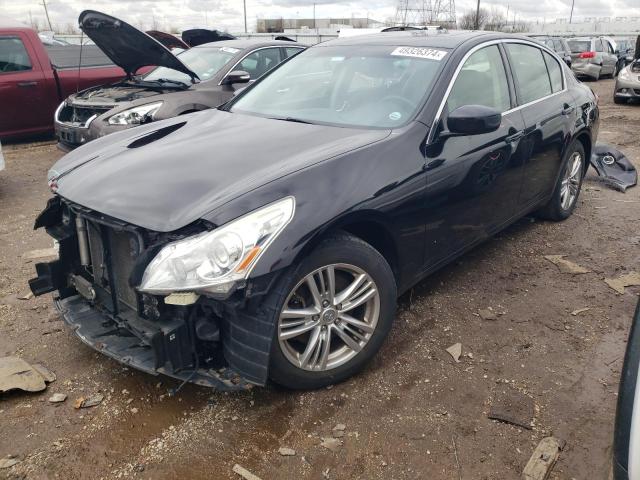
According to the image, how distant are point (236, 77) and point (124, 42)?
1.42 m

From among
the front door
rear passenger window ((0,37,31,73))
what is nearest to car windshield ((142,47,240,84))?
rear passenger window ((0,37,31,73))

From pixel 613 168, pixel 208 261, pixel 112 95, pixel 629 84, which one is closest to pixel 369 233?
pixel 208 261

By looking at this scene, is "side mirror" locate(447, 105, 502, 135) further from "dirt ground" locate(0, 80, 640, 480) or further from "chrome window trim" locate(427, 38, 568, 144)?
"dirt ground" locate(0, 80, 640, 480)

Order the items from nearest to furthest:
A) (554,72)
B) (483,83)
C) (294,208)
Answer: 1. (294,208)
2. (483,83)
3. (554,72)

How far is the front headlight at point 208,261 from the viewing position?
7.02 ft

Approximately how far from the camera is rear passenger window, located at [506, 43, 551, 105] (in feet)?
13.1

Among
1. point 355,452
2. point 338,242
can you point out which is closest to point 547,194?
point 338,242

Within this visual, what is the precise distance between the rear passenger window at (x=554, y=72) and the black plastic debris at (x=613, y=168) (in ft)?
7.11

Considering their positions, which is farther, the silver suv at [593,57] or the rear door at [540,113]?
the silver suv at [593,57]

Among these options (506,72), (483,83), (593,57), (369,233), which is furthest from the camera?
(593,57)

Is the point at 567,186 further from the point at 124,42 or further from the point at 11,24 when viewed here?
the point at 11,24

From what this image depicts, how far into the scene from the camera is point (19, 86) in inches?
319

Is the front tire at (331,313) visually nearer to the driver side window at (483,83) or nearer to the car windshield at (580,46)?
the driver side window at (483,83)

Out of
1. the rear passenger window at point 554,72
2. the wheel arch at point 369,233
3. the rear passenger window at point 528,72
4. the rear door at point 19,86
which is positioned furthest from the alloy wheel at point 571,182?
the rear door at point 19,86
